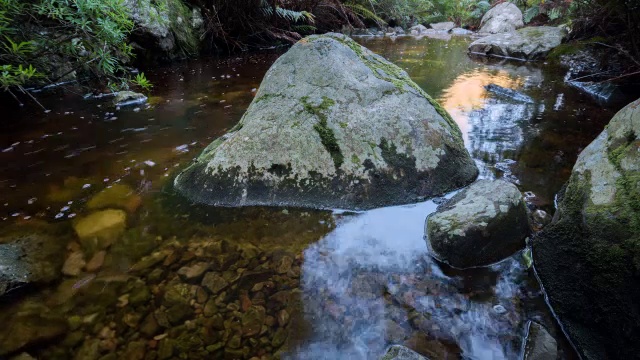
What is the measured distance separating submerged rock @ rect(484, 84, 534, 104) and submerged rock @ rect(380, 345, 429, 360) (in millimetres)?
4921

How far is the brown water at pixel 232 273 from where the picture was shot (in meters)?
1.80

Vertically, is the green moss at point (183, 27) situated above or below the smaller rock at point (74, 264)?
above

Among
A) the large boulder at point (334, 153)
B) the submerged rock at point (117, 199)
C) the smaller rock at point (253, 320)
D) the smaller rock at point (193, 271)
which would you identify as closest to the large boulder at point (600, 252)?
the large boulder at point (334, 153)

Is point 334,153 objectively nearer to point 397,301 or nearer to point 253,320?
point 397,301

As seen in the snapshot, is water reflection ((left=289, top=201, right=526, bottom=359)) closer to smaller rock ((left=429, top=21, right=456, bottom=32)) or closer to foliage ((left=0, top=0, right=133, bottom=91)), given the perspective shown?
foliage ((left=0, top=0, right=133, bottom=91))

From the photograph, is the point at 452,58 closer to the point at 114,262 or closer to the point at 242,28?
the point at 242,28

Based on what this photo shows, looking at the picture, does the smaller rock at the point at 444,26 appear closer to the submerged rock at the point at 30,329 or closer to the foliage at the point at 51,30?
the foliage at the point at 51,30

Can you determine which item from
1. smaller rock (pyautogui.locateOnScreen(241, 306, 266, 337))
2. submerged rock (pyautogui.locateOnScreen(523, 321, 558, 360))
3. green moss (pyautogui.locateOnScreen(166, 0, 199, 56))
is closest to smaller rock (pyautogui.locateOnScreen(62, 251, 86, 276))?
smaller rock (pyautogui.locateOnScreen(241, 306, 266, 337))

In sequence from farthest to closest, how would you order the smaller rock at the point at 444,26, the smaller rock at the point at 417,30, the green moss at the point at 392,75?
the smaller rock at the point at 444,26, the smaller rock at the point at 417,30, the green moss at the point at 392,75

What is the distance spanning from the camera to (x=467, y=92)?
229 inches

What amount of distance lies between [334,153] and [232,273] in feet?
3.91

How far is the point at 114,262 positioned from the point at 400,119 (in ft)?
7.62

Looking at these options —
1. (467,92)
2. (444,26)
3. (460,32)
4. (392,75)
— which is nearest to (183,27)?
(467,92)

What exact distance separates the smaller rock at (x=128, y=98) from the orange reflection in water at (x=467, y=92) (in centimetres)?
439
